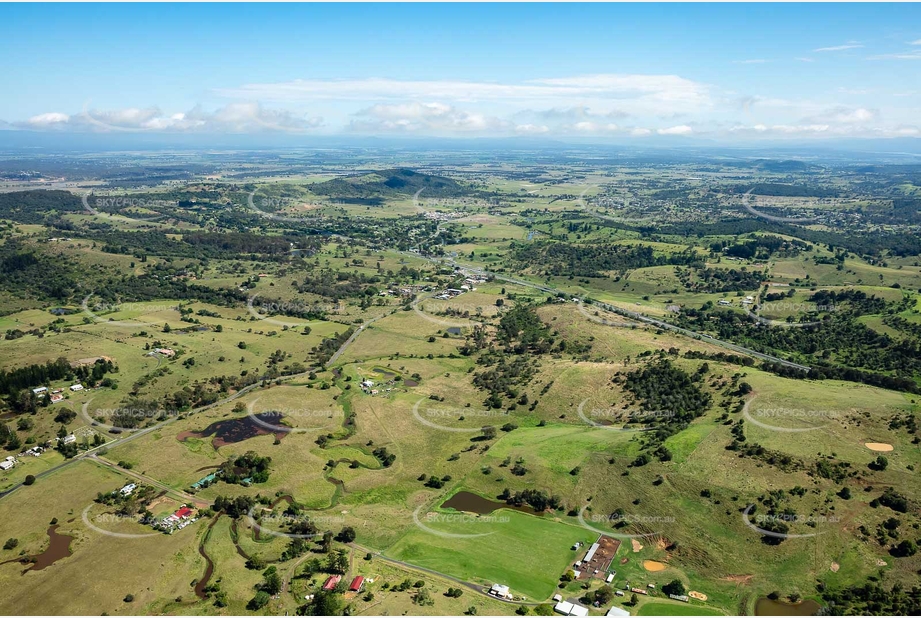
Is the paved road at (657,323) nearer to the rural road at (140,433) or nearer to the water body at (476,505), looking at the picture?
the water body at (476,505)

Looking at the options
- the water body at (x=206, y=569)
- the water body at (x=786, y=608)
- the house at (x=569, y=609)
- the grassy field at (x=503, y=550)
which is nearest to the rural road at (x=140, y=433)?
the water body at (x=206, y=569)

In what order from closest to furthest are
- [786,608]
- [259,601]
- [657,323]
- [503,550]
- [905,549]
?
[786,608]
[259,601]
[905,549]
[503,550]
[657,323]

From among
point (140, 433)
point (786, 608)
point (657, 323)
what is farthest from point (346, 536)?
point (657, 323)

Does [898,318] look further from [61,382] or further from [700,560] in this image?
[61,382]

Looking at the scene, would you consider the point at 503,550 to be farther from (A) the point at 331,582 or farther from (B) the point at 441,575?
(A) the point at 331,582

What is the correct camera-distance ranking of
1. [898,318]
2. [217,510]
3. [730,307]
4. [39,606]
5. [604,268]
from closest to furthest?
[39,606]
[217,510]
[898,318]
[730,307]
[604,268]

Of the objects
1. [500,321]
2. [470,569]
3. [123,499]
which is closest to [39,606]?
[123,499]
